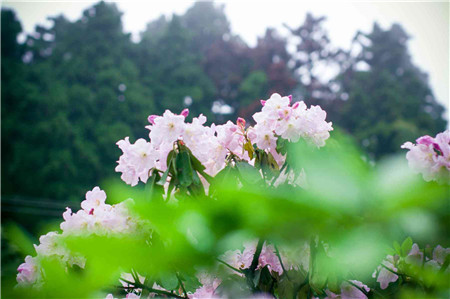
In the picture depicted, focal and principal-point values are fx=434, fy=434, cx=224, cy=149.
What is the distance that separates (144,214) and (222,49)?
1848 centimetres

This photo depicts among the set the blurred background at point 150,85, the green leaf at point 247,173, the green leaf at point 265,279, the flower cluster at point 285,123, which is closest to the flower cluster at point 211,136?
the flower cluster at point 285,123

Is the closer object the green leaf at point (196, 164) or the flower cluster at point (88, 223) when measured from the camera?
the flower cluster at point (88, 223)

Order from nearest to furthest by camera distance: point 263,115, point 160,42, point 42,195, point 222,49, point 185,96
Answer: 1. point 263,115
2. point 42,195
3. point 185,96
4. point 160,42
5. point 222,49

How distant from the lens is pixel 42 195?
12.6m

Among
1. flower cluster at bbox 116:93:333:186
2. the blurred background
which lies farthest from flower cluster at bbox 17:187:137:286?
the blurred background

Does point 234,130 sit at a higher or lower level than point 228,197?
higher

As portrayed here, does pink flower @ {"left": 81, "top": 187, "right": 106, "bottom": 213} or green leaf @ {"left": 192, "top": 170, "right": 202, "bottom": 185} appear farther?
pink flower @ {"left": 81, "top": 187, "right": 106, "bottom": 213}

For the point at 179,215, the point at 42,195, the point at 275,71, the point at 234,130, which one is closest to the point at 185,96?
the point at 275,71

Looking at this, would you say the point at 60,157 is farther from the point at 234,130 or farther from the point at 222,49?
the point at 234,130

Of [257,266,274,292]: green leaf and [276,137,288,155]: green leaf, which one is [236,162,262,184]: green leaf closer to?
[276,137,288,155]: green leaf

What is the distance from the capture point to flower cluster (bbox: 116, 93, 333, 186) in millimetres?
1170

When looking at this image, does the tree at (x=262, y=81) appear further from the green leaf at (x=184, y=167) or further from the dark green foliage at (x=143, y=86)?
the green leaf at (x=184, y=167)

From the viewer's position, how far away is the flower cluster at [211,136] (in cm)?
117

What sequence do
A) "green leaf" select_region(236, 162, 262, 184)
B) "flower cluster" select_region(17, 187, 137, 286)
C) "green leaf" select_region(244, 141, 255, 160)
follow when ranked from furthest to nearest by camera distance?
"green leaf" select_region(244, 141, 255, 160), "green leaf" select_region(236, 162, 262, 184), "flower cluster" select_region(17, 187, 137, 286)
